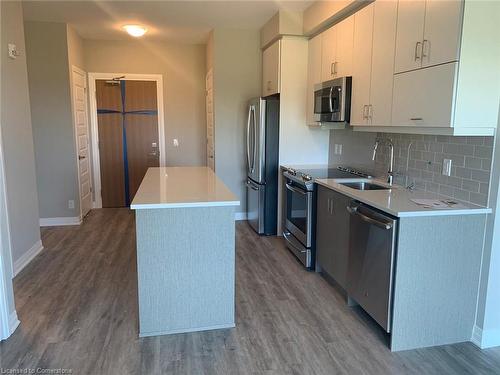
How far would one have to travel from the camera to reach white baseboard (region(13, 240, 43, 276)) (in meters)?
3.58

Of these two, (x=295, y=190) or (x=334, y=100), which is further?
(x=295, y=190)

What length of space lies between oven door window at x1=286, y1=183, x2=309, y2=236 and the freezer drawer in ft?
2.04

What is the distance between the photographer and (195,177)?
348 cm

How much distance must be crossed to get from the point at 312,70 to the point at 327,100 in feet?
2.31

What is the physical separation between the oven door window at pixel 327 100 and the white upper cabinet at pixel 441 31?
1.17 metres

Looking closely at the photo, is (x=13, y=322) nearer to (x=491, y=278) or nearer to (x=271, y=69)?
(x=491, y=278)

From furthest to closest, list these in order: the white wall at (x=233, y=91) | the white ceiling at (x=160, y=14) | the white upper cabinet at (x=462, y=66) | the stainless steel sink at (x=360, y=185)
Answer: the white wall at (x=233, y=91) → the white ceiling at (x=160, y=14) → the stainless steel sink at (x=360, y=185) → the white upper cabinet at (x=462, y=66)

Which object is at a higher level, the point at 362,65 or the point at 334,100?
the point at 362,65

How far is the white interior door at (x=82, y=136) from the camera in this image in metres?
5.30

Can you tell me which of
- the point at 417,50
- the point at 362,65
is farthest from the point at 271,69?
the point at 417,50

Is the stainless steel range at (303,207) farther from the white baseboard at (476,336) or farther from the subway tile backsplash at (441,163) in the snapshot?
the white baseboard at (476,336)

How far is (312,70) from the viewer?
14.1 ft

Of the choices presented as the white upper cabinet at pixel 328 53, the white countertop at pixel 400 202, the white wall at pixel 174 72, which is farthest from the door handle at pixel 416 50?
the white wall at pixel 174 72

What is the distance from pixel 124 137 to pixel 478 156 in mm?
5164
